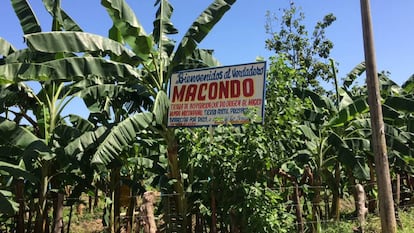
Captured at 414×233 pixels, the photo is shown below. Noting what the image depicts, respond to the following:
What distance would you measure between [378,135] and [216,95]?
2583 mm

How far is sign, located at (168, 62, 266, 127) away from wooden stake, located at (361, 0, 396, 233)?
5.23 feet

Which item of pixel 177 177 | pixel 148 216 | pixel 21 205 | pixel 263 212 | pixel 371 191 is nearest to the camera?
pixel 148 216

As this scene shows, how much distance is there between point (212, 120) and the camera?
22.0 feet

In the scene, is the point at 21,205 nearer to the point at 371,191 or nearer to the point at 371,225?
the point at 371,225

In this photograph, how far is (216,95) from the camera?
6855 millimetres

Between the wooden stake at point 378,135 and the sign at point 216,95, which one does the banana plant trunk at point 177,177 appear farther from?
the wooden stake at point 378,135

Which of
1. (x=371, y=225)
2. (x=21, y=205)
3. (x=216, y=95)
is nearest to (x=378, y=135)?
(x=216, y=95)

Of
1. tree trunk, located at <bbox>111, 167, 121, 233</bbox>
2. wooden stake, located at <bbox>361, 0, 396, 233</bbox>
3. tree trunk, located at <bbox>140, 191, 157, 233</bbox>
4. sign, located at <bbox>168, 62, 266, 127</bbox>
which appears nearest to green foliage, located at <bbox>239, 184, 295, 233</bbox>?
sign, located at <bbox>168, 62, 266, 127</bbox>

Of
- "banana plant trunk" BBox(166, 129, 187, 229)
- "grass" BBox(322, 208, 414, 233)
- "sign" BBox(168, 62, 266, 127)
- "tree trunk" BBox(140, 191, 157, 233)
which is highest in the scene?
"sign" BBox(168, 62, 266, 127)

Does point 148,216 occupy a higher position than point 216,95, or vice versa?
point 216,95

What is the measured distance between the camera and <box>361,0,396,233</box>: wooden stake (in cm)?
590

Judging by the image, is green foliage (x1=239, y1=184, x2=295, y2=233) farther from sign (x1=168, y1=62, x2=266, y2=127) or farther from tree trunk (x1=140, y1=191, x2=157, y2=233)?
tree trunk (x1=140, y1=191, x2=157, y2=233)

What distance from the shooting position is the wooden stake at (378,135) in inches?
232

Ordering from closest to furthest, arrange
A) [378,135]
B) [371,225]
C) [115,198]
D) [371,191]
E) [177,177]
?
[378,135], [177,177], [371,225], [115,198], [371,191]
